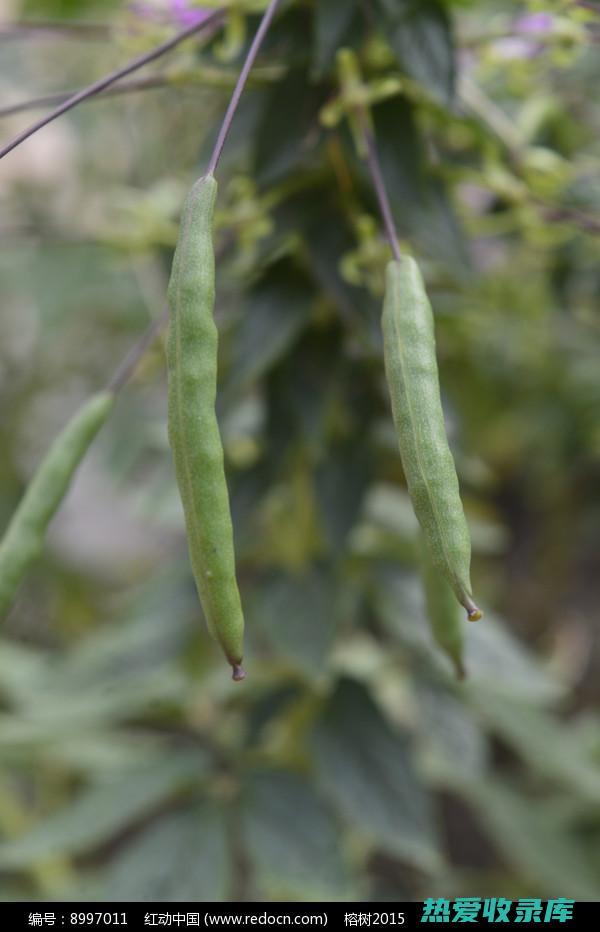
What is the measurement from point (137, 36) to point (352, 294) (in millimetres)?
248

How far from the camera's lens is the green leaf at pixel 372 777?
0.77 metres

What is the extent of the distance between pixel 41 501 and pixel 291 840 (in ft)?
1.31

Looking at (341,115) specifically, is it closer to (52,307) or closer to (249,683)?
(249,683)

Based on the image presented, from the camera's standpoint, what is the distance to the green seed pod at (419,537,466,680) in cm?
49

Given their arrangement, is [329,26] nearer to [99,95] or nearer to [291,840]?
[99,95]

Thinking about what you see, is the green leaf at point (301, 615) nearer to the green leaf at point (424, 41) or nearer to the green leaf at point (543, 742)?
the green leaf at point (543, 742)

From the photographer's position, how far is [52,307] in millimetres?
1263

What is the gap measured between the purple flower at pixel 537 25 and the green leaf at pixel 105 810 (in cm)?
63

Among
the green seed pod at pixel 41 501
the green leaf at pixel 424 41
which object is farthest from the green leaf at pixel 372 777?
the green leaf at pixel 424 41

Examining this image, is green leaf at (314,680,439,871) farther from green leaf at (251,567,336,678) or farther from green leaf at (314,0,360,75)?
green leaf at (314,0,360,75)

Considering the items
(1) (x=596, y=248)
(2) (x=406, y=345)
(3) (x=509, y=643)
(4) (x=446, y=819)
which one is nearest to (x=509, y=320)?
(1) (x=596, y=248)

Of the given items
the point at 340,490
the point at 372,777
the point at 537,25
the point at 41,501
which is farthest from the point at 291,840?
the point at 537,25

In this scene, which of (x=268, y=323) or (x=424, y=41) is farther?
(x=268, y=323)

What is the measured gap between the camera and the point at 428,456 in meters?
0.37
